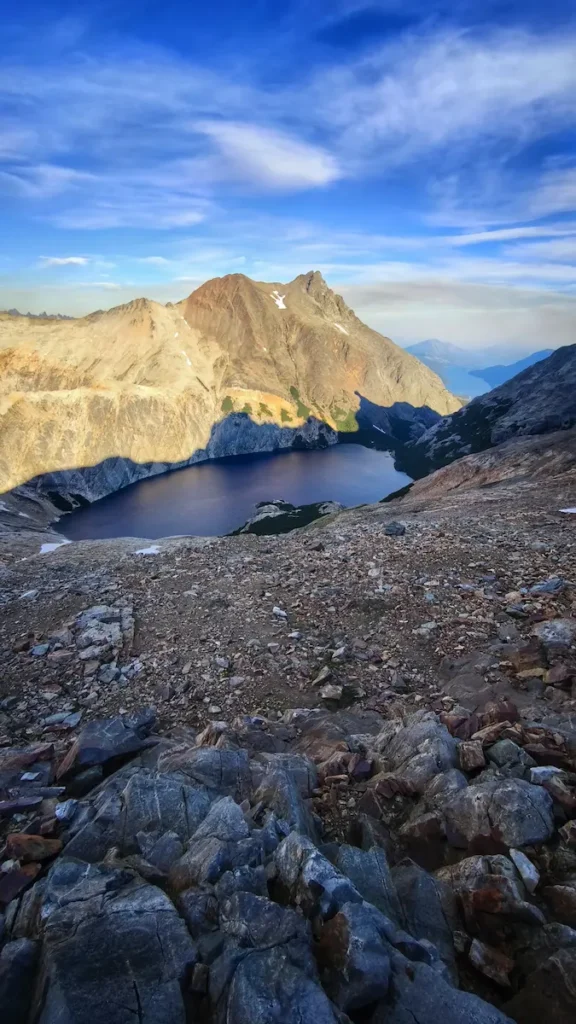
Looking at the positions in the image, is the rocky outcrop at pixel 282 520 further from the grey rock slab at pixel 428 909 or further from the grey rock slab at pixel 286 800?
the grey rock slab at pixel 428 909

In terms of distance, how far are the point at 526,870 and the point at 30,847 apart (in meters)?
7.36

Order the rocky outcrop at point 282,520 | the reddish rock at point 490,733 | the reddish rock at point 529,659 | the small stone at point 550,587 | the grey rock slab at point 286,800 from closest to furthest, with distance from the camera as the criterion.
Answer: the grey rock slab at point 286,800 < the reddish rock at point 490,733 < the reddish rock at point 529,659 < the small stone at point 550,587 < the rocky outcrop at point 282,520

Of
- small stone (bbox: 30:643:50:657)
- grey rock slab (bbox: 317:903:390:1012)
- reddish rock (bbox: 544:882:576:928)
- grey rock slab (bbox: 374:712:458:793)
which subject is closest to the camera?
grey rock slab (bbox: 317:903:390:1012)

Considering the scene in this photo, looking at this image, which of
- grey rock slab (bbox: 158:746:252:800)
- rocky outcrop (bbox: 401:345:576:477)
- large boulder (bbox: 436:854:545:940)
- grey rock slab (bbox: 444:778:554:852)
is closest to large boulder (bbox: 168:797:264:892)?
grey rock slab (bbox: 158:746:252:800)

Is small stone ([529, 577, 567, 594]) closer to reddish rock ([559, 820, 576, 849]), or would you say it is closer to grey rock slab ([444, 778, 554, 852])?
grey rock slab ([444, 778, 554, 852])

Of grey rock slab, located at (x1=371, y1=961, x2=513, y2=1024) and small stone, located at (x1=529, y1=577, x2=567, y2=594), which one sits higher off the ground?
small stone, located at (x1=529, y1=577, x2=567, y2=594)

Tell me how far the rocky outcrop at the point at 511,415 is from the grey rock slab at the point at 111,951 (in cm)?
14043

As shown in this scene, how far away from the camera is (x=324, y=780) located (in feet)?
31.6

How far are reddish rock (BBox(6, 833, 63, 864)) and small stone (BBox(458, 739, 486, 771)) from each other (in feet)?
23.5

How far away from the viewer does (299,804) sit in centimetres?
840

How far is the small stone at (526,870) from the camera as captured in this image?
6.56 m

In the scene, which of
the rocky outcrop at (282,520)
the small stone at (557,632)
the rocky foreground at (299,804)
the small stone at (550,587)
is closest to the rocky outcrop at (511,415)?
the rocky outcrop at (282,520)

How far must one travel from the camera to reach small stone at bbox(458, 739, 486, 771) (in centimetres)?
896

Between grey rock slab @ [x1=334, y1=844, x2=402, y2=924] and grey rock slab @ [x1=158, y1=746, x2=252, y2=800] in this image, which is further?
grey rock slab @ [x1=158, y1=746, x2=252, y2=800]
